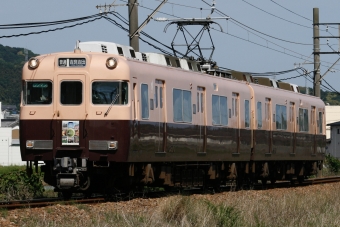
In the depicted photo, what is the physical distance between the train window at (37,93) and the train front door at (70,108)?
203 mm

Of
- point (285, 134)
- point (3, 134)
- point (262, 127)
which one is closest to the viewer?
point (262, 127)

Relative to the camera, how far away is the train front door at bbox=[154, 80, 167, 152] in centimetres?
1885

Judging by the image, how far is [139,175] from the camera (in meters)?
18.9

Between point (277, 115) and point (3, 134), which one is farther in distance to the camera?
point (3, 134)

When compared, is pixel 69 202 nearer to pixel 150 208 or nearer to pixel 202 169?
pixel 150 208

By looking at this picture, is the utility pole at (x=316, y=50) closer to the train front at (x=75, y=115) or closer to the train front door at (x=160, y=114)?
the train front door at (x=160, y=114)

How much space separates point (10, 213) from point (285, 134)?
1569 cm

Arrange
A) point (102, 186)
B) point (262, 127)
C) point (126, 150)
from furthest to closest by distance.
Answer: point (262, 127) < point (102, 186) < point (126, 150)

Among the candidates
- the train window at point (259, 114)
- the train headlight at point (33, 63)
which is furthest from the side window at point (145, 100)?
the train window at point (259, 114)

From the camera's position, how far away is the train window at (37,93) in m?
17.7

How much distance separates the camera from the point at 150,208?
51.9 ft

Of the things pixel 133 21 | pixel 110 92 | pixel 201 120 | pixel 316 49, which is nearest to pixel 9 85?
pixel 316 49

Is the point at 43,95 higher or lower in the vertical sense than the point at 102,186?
higher

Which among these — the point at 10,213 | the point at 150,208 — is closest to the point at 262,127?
the point at 150,208
